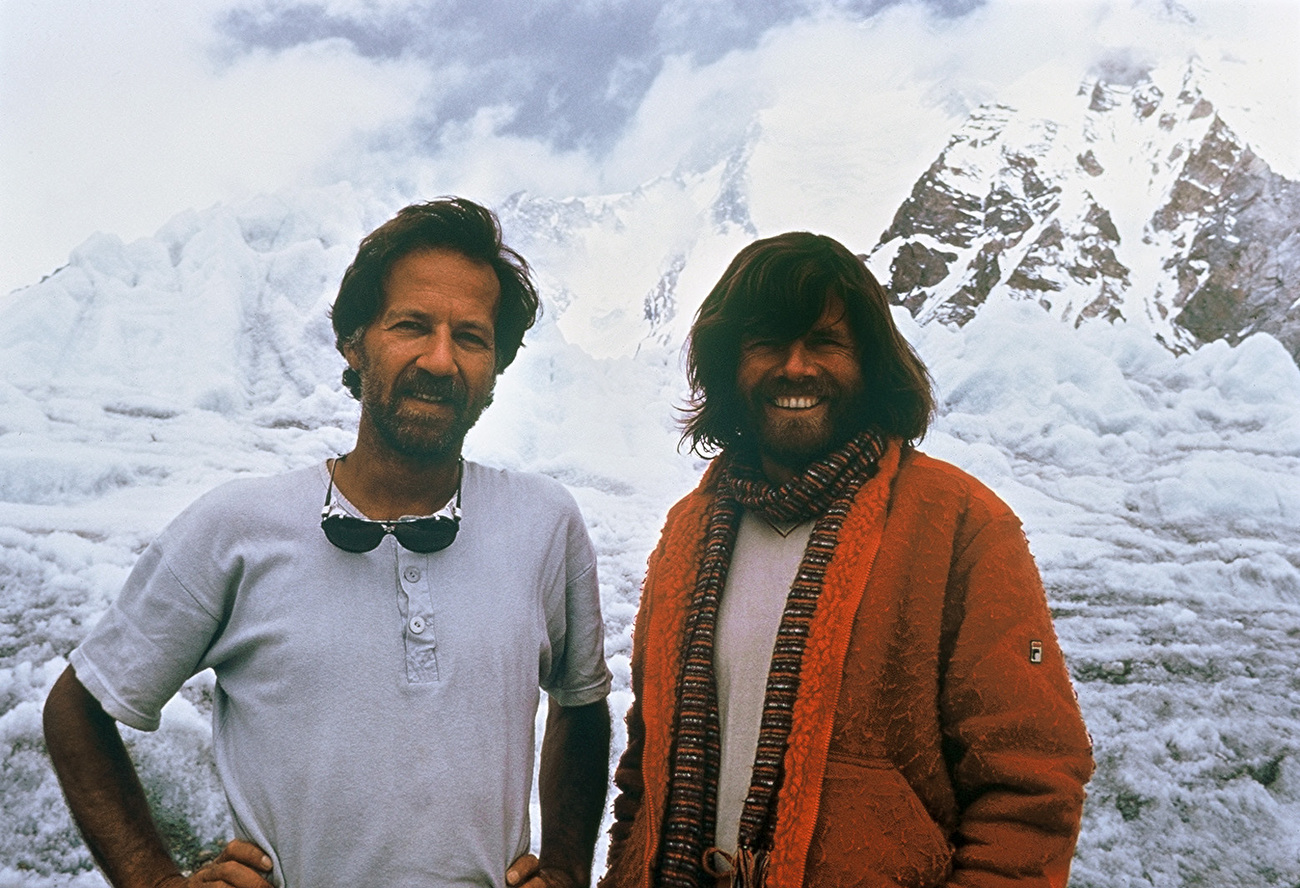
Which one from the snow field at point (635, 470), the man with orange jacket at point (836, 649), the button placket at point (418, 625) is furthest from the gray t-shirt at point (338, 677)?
the snow field at point (635, 470)

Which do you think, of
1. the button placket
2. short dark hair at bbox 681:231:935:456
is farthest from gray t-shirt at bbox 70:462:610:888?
short dark hair at bbox 681:231:935:456

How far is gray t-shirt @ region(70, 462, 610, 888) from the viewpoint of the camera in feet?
3.60

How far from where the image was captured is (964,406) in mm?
2740

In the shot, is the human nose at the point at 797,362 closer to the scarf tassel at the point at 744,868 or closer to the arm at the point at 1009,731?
the arm at the point at 1009,731

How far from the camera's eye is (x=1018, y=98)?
2.77m

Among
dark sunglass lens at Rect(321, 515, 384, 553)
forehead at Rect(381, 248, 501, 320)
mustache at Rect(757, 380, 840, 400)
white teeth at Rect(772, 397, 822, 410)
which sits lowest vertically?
dark sunglass lens at Rect(321, 515, 384, 553)

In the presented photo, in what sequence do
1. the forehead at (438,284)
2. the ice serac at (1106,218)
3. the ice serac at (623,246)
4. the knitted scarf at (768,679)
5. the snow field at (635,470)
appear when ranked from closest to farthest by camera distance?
the knitted scarf at (768,679)
the forehead at (438,284)
the snow field at (635,470)
the ice serac at (1106,218)
the ice serac at (623,246)

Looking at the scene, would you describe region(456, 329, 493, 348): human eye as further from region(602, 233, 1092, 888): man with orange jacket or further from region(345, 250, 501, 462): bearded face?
region(602, 233, 1092, 888): man with orange jacket

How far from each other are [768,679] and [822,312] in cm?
51

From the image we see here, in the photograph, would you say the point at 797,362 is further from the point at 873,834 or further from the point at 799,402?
the point at 873,834

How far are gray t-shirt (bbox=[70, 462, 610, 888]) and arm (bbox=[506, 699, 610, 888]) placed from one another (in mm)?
151

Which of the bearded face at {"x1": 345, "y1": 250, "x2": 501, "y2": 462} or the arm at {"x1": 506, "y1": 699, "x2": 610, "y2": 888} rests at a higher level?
the bearded face at {"x1": 345, "y1": 250, "x2": 501, "y2": 462}

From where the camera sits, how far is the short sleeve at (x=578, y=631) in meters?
1.34

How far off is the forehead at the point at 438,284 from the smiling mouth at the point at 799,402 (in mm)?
429
